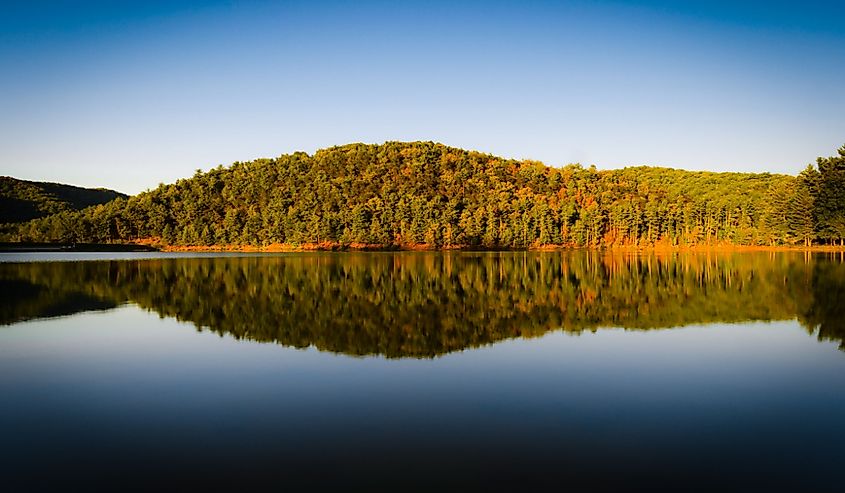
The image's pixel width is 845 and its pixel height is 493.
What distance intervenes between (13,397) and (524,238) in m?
112

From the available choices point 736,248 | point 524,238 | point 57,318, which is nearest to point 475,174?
point 524,238

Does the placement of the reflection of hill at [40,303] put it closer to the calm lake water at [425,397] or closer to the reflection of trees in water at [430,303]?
the reflection of trees in water at [430,303]

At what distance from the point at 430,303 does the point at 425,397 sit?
15.2 metres

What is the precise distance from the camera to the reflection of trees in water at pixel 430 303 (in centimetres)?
1905

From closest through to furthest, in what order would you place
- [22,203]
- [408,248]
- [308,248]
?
[408,248]
[308,248]
[22,203]

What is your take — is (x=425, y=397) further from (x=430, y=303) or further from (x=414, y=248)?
(x=414, y=248)

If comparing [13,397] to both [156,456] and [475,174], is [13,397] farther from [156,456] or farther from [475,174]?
[475,174]

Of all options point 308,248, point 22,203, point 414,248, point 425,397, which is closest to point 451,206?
point 414,248

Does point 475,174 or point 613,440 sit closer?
point 613,440

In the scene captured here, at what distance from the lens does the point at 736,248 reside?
106562 mm

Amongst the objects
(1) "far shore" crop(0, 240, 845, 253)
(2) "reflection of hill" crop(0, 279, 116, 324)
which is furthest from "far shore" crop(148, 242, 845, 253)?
(2) "reflection of hill" crop(0, 279, 116, 324)

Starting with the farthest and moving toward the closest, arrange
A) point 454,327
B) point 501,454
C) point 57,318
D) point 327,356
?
point 57,318, point 454,327, point 327,356, point 501,454

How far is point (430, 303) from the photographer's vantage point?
86.7 ft

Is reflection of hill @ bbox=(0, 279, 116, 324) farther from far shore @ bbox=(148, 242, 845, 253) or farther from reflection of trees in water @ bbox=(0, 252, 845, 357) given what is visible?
far shore @ bbox=(148, 242, 845, 253)
